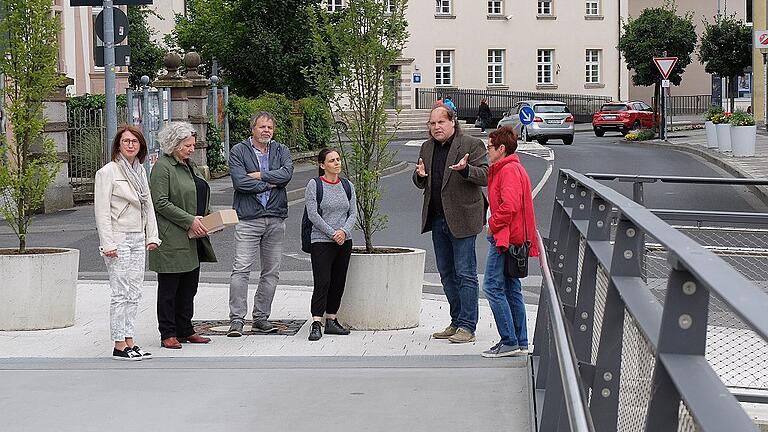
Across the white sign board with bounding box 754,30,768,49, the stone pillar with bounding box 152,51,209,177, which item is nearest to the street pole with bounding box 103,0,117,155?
the stone pillar with bounding box 152,51,209,177

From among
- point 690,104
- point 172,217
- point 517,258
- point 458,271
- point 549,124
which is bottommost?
point 458,271

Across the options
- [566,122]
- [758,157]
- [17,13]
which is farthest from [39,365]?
[566,122]

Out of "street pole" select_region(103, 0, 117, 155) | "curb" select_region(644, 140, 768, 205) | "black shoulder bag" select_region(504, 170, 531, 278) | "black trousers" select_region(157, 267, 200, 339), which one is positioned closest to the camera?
"black shoulder bag" select_region(504, 170, 531, 278)

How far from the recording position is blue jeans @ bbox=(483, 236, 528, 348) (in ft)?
28.3

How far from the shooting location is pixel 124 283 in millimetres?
8875

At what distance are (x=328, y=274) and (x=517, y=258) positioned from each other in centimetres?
181

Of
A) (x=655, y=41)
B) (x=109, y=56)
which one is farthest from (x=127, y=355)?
(x=655, y=41)

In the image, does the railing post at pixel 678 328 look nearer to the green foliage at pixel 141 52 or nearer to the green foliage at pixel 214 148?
the green foliage at pixel 214 148

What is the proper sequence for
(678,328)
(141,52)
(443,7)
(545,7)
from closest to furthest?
(678,328) → (141,52) → (443,7) → (545,7)

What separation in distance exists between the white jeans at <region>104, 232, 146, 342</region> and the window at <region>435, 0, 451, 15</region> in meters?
61.7

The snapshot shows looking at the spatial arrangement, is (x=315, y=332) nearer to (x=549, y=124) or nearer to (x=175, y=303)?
(x=175, y=303)

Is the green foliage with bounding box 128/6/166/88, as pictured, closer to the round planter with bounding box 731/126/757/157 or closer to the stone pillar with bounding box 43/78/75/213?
the round planter with bounding box 731/126/757/157

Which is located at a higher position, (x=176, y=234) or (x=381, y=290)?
(x=176, y=234)

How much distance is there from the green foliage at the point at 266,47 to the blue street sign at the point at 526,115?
1059 cm
